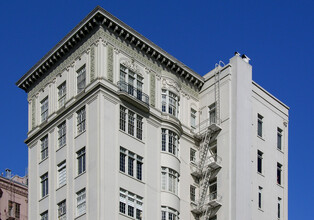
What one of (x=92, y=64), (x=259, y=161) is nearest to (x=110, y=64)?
(x=92, y=64)

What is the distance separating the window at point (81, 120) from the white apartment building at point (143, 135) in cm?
10

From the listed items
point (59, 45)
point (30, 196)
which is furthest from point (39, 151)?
point (59, 45)

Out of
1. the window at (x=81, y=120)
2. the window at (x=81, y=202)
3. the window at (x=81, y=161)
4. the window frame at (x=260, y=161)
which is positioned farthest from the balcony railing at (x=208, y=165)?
the window at (x=81, y=202)

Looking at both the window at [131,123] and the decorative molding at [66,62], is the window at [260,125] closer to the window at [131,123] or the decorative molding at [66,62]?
the window at [131,123]

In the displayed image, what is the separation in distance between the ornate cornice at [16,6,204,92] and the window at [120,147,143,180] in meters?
8.91

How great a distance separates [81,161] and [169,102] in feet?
33.8

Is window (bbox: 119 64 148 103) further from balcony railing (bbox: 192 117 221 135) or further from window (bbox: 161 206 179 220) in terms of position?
window (bbox: 161 206 179 220)

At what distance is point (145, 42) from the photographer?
7250cm

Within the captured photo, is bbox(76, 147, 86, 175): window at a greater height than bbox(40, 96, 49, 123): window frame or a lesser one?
lesser

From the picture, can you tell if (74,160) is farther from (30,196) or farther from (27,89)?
(27,89)

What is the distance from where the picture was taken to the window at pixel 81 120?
225 ft

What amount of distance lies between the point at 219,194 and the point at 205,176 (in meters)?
2.09

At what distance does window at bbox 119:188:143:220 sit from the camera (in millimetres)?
65500

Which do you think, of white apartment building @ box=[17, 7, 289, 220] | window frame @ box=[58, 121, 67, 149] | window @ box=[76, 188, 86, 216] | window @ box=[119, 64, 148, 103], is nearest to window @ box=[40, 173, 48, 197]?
white apartment building @ box=[17, 7, 289, 220]
